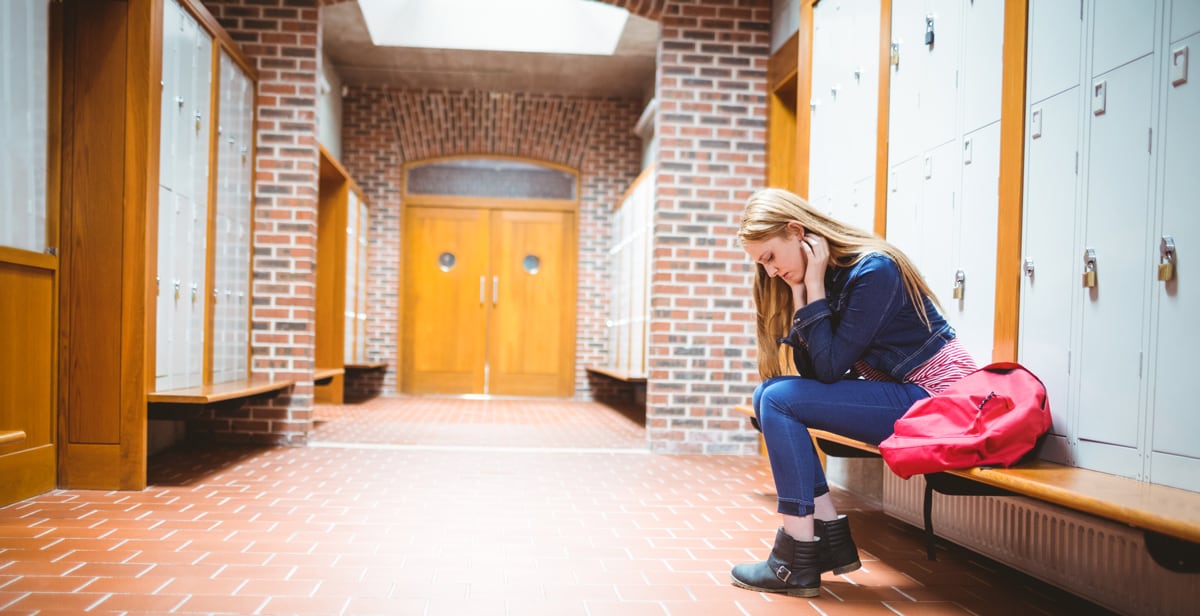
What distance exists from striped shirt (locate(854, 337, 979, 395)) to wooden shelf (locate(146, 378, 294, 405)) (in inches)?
113

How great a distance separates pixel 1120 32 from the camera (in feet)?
6.81

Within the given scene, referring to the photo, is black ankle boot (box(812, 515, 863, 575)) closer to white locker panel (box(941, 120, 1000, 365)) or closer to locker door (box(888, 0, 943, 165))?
white locker panel (box(941, 120, 1000, 365))

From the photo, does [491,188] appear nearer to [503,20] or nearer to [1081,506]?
[503,20]

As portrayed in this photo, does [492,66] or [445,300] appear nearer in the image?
[492,66]

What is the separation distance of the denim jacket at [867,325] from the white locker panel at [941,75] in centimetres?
87

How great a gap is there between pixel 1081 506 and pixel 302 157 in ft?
15.3

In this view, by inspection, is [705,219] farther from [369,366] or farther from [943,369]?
[369,366]

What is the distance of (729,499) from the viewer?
3.72m

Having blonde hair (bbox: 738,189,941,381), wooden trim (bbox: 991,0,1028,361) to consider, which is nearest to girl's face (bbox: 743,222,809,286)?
blonde hair (bbox: 738,189,941,381)

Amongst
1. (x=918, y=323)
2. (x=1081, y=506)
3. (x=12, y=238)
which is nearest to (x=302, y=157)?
(x=12, y=238)

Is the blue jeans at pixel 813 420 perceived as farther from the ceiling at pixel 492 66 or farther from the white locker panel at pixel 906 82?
the ceiling at pixel 492 66

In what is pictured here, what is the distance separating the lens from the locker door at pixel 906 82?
3.14 m

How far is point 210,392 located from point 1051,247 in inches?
134

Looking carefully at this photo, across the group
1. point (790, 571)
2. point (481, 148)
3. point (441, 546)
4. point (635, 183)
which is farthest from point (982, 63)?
point (481, 148)
